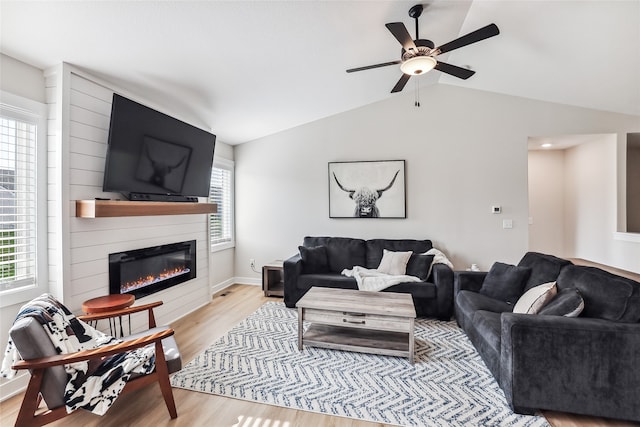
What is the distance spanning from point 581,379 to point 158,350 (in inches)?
105

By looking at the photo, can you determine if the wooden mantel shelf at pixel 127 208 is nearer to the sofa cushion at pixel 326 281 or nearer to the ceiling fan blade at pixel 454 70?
the sofa cushion at pixel 326 281

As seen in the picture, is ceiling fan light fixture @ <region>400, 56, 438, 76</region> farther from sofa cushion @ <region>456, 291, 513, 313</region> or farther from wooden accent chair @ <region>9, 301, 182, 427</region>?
wooden accent chair @ <region>9, 301, 182, 427</region>

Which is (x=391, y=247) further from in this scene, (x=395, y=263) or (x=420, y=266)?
(x=420, y=266)

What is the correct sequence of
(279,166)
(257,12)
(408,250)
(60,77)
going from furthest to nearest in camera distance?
(279,166) < (408,250) < (60,77) < (257,12)

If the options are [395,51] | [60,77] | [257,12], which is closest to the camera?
[257,12]

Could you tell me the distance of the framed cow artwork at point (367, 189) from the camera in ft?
14.2

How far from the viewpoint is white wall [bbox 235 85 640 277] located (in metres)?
4.02

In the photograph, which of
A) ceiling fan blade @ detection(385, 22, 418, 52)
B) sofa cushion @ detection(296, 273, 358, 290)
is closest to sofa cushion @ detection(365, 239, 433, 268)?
sofa cushion @ detection(296, 273, 358, 290)

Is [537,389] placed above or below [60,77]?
below

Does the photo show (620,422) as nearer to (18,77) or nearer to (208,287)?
(208,287)

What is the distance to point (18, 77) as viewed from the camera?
2.11 meters

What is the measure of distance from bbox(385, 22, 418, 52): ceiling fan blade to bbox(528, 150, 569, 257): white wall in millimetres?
4633

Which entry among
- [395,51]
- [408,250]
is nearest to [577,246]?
[408,250]

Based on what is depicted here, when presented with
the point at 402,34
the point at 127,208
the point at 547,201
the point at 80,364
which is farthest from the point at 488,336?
the point at 547,201
